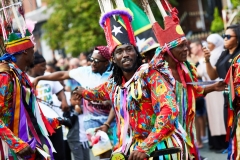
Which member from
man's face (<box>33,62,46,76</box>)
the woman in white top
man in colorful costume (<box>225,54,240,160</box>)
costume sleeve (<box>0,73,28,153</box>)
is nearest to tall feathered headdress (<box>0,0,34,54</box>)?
costume sleeve (<box>0,73,28,153</box>)

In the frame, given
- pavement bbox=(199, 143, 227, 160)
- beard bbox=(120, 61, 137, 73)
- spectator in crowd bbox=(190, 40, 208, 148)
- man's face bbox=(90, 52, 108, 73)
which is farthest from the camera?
spectator in crowd bbox=(190, 40, 208, 148)

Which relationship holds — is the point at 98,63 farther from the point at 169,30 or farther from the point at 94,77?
the point at 169,30

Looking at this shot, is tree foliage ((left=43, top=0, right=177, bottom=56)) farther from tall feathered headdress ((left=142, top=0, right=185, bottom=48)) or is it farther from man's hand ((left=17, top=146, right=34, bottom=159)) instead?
man's hand ((left=17, top=146, right=34, bottom=159))

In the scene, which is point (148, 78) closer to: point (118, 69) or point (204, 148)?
point (118, 69)

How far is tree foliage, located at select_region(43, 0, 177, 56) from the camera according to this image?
65.8 feet

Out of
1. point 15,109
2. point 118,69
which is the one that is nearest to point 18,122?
point 15,109

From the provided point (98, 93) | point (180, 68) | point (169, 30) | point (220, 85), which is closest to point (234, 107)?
point (220, 85)

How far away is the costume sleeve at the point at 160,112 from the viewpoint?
175 inches

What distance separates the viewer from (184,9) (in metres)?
27.1

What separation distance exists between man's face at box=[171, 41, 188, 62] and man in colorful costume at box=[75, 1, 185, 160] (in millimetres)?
1074

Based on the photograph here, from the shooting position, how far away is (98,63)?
298 inches

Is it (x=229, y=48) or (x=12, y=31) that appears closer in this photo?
(x=12, y=31)

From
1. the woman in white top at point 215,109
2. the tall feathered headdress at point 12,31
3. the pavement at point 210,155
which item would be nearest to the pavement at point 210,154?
the pavement at point 210,155

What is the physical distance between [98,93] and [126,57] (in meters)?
0.67
